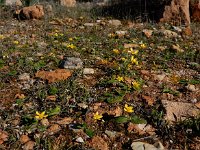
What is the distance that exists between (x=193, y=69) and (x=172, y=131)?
1750mm

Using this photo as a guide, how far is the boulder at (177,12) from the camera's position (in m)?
7.23

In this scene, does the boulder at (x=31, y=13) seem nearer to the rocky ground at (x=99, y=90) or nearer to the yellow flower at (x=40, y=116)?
the rocky ground at (x=99, y=90)

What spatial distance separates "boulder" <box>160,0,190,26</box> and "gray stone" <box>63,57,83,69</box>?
10.3 ft

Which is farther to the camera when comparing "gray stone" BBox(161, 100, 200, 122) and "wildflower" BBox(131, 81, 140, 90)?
"wildflower" BBox(131, 81, 140, 90)

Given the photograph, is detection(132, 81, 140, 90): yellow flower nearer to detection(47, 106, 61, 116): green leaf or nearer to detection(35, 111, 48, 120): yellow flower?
detection(47, 106, 61, 116): green leaf

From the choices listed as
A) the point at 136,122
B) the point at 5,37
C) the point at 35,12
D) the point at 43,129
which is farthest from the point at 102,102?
the point at 35,12

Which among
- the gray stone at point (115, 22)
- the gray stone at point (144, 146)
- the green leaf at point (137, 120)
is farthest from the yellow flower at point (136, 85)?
the gray stone at point (115, 22)

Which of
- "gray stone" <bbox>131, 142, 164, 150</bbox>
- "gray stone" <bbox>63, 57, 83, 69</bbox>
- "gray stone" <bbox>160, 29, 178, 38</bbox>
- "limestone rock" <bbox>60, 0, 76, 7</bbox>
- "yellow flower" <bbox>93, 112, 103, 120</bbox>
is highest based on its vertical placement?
"limestone rock" <bbox>60, 0, 76, 7</bbox>

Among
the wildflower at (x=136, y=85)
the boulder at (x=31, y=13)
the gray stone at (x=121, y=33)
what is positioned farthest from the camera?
the boulder at (x=31, y=13)

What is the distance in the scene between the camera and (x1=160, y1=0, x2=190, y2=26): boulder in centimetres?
723

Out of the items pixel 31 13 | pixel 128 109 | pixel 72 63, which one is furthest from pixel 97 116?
pixel 31 13

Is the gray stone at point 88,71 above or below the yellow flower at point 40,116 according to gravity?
above

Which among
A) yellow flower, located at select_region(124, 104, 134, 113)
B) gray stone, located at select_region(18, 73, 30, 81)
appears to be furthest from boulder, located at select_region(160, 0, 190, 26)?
yellow flower, located at select_region(124, 104, 134, 113)

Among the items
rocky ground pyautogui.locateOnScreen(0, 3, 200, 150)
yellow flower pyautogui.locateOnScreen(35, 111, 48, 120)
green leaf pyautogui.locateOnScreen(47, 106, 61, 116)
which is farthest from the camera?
green leaf pyautogui.locateOnScreen(47, 106, 61, 116)
